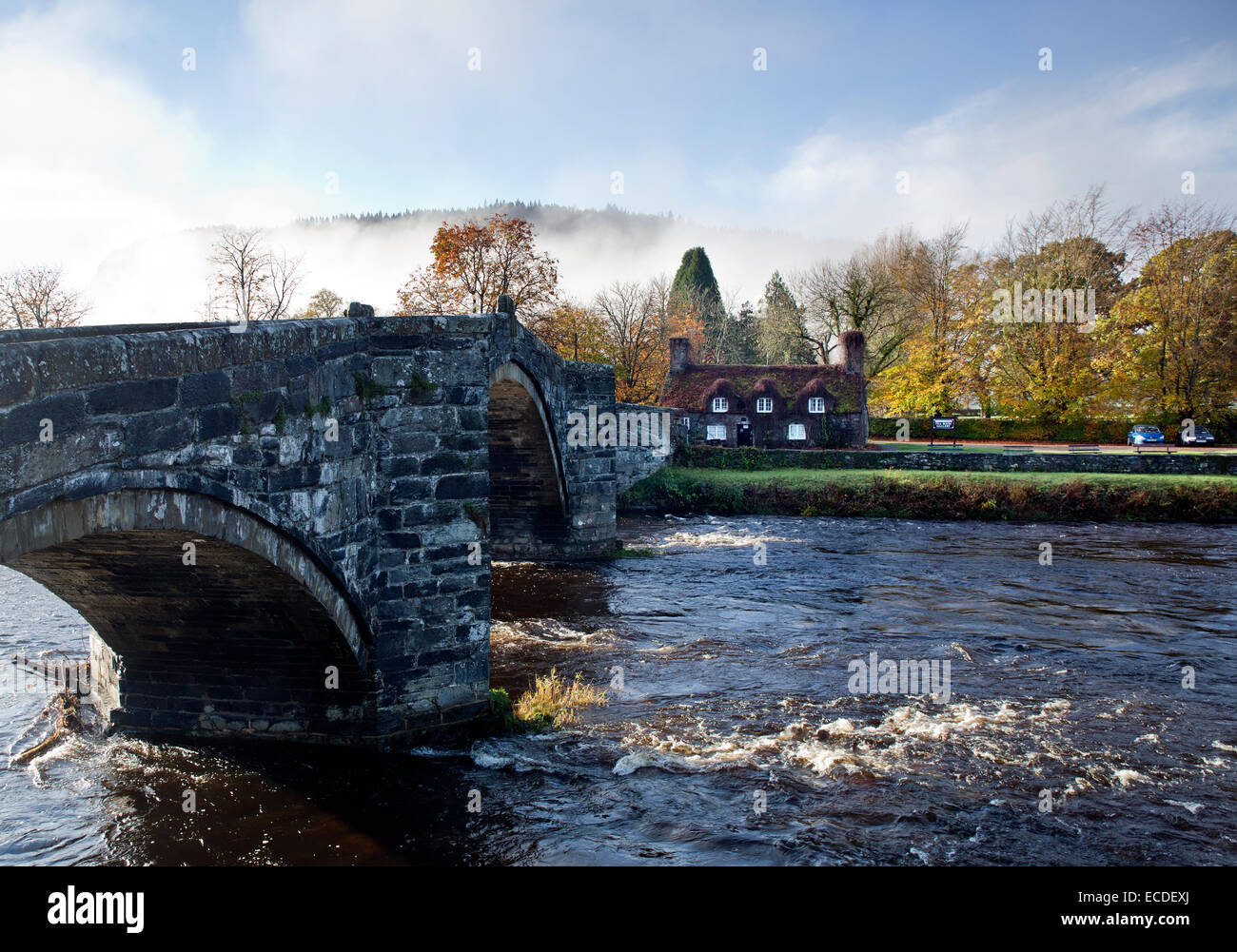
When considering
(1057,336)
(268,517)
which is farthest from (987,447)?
(268,517)

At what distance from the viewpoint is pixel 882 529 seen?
25.6 m

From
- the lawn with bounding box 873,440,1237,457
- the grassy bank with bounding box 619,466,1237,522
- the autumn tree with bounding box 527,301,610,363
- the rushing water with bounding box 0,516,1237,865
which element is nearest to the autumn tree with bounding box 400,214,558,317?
the autumn tree with bounding box 527,301,610,363

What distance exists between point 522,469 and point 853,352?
2779 centimetres

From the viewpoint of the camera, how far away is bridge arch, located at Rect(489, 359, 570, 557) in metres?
15.8

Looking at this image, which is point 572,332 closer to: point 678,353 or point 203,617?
point 678,353

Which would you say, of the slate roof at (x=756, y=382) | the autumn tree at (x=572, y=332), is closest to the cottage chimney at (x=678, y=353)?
the slate roof at (x=756, y=382)

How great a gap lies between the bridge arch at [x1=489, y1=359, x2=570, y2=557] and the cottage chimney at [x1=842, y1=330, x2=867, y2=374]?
1020 inches

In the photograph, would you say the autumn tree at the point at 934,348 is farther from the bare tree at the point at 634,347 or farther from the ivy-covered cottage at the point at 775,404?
the bare tree at the point at 634,347

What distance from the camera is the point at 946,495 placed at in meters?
28.0

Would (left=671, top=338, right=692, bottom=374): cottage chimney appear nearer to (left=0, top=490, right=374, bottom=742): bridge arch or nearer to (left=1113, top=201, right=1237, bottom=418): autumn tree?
(left=1113, top=201, right=1237, bottom=418): autumn tree

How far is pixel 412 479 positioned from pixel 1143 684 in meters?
10.4

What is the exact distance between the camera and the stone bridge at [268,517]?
5477 millimetres

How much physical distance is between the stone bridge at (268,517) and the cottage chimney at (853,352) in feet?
116
